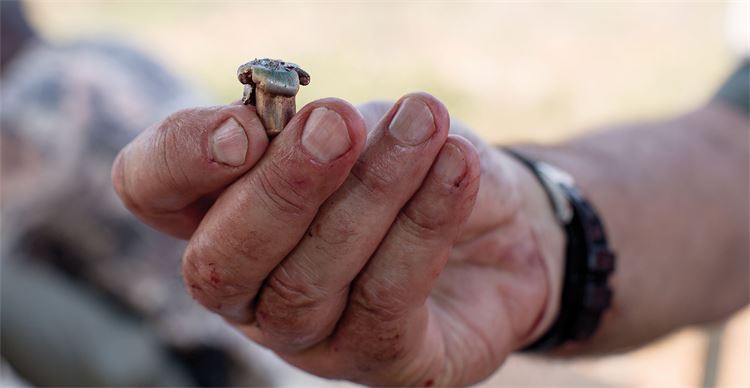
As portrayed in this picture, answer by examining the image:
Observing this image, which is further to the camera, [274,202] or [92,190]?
[92,190]

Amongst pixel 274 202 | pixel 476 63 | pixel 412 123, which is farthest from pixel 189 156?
pixel 476 63

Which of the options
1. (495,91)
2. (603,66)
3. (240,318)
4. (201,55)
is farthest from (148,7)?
(240,318)

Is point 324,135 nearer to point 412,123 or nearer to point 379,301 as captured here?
point 412,123

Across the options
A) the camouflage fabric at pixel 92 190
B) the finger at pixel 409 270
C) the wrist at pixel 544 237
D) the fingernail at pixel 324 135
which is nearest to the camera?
A: the fingernail at pixel 324 135

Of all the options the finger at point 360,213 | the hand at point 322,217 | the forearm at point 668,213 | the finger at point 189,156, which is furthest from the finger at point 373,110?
the forearm at point 668,213

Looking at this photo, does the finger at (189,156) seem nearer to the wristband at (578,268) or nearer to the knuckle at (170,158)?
the knuckle at (170,158)

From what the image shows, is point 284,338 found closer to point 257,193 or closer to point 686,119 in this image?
point 257,193
